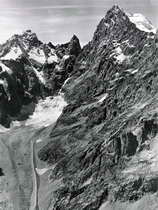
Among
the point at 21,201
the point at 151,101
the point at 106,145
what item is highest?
the point at 151,101

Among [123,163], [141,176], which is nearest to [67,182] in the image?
[123,163]

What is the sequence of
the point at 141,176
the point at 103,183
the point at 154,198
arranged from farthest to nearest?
1. the point at 103,183
2. the point at 141,176
3. the point at 154,198

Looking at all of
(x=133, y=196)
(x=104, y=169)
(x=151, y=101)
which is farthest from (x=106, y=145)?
(x=133, y=196)

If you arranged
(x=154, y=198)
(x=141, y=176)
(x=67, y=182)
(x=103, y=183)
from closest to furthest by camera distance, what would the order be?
1. (x=154, y=198)
2. (x=141, y=176)
3. (x=103, y=183)
4. (x=67, y=182)

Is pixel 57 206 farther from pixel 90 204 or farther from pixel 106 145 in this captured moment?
pixel 106 145

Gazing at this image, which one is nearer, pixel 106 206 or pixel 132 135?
pixel 106 206

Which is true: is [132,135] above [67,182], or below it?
above

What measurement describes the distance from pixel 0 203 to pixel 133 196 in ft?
211

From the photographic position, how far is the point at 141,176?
160 meters

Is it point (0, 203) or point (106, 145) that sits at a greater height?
point (106, 145)

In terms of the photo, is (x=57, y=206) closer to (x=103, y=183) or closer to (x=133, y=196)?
(x=103, y=183)

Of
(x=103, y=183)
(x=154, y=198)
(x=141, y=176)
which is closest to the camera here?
(x=154, y=198)

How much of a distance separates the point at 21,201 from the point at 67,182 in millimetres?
21463

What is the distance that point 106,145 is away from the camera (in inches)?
7638
